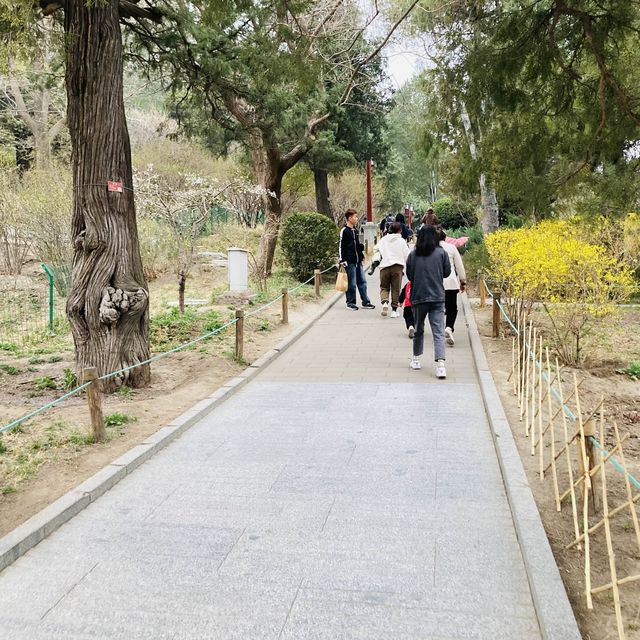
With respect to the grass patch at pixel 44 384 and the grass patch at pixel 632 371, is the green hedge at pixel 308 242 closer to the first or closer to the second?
the grass patch at pixel 44 384

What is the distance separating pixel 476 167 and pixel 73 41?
4.57m

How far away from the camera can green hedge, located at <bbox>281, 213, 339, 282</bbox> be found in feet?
55.1

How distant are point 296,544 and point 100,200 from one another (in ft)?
15.7

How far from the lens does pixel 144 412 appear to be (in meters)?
6.23

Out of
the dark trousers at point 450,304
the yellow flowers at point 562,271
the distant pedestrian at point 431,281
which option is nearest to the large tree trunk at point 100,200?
the distant pedestrian at point 431,281

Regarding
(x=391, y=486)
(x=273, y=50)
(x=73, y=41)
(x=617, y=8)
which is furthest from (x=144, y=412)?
(x=617, y=8)

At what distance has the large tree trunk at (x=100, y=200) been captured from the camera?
6.79 meters

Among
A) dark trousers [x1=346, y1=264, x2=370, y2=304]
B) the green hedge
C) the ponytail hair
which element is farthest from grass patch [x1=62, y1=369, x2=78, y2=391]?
the green hedge

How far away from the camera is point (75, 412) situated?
20.5ft

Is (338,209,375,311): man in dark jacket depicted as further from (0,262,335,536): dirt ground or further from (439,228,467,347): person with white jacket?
(439,228,467,347): person with white jacket

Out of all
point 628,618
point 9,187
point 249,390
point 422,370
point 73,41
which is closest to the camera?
point 628,618

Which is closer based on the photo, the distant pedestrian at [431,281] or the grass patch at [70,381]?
the distant pedestrian at [431,281]

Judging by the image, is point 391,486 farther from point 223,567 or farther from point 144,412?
point 144,412

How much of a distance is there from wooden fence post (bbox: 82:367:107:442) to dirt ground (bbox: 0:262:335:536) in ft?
0.29
